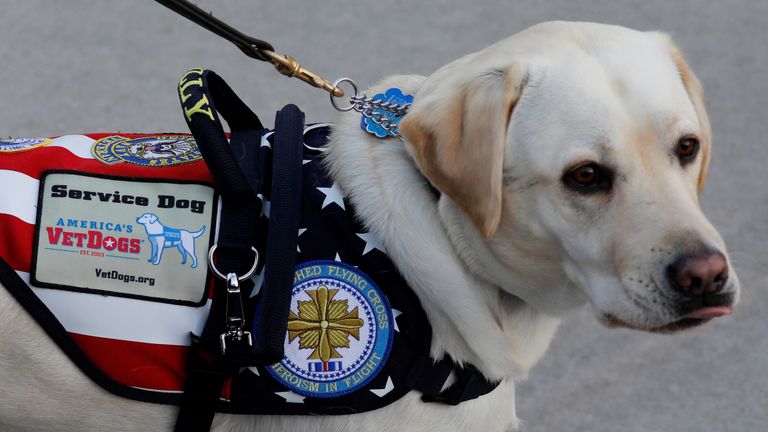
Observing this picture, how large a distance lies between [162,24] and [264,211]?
290 centimetres

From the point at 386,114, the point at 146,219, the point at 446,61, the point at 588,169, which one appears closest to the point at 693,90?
the point at 588,169

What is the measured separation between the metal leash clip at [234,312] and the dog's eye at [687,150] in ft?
2.62

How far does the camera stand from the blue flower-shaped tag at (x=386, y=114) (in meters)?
1.81

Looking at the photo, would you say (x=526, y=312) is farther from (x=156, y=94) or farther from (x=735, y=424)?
(x=156, y=94)

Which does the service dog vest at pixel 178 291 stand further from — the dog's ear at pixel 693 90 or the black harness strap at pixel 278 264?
the dog's ear at pixel 693 90

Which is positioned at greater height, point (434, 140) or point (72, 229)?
point (434, 140)

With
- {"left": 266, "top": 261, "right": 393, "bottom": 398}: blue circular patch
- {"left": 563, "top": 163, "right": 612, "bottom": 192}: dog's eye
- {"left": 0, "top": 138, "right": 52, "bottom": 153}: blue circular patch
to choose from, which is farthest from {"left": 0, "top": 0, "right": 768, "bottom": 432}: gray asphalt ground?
{"left": 0, "top": 138, "right": 52, "bottom": 153}: blue circular patch

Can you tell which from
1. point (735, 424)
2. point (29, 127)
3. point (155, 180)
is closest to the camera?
point (155, 180)

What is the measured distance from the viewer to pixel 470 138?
1.63 m

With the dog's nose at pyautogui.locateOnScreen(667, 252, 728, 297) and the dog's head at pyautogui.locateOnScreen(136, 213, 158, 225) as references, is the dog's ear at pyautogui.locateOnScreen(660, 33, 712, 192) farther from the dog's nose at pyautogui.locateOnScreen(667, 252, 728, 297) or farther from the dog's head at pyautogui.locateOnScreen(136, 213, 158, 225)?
the dog's head at pyautogui.locateOnScreen(136, 213, 158, 225)

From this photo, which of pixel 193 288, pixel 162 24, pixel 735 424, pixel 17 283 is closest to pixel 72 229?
pixel 17 283

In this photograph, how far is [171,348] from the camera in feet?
5.65

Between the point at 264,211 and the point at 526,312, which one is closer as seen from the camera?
the point at 264,211

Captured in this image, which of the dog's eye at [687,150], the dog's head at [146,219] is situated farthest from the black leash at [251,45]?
the dog's eye at [687,150]
